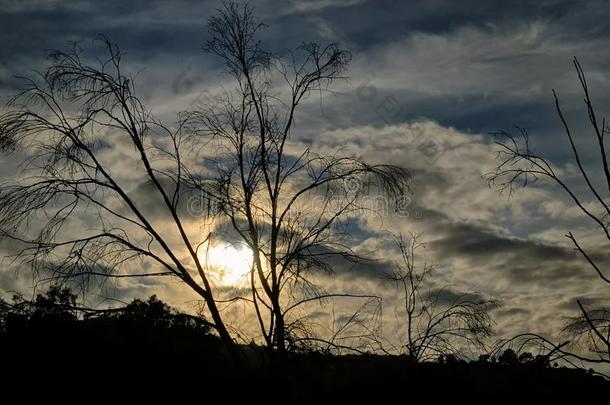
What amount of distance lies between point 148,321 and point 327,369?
4.44 m

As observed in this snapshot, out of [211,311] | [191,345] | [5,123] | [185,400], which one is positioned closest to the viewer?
[5,123]

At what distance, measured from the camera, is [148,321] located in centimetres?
1382

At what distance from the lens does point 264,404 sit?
43.0ft

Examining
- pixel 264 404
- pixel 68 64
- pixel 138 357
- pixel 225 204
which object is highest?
pixel 68 64

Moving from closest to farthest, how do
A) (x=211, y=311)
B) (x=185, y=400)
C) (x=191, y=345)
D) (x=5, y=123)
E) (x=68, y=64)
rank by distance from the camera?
(x=5, y=123) → (x=68, y=64) → (x=211, y=311) → (x=185, y=400) → (x=191, y=345)

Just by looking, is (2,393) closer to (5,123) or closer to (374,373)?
(5,123)

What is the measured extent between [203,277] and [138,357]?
119 inches

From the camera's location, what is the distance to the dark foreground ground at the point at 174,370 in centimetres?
1275

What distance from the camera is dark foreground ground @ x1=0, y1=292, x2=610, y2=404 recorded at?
1275 centimetres

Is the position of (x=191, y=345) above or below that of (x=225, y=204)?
below

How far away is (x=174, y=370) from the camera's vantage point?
14.1 meters

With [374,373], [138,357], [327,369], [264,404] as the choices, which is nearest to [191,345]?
[138,357]

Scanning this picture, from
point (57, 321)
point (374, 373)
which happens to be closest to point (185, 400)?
point (57, 321)

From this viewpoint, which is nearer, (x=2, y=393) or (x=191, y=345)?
(x=2, y=393)
